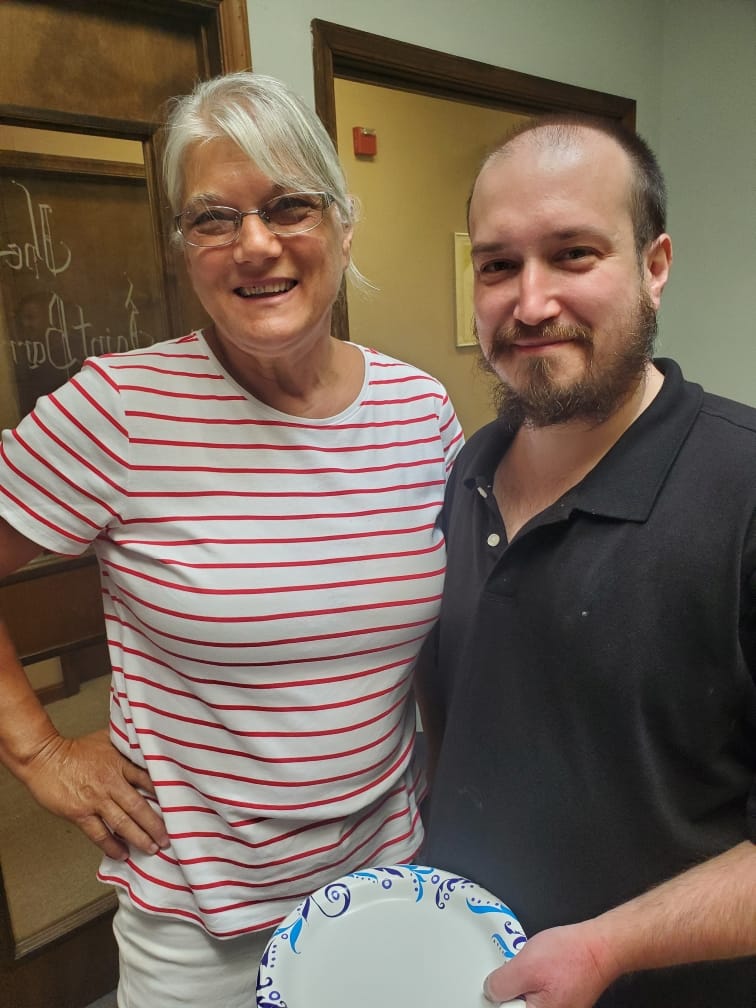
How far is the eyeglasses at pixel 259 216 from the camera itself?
33.4 inches

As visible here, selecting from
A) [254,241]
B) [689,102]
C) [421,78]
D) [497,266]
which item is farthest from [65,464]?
[689,102]

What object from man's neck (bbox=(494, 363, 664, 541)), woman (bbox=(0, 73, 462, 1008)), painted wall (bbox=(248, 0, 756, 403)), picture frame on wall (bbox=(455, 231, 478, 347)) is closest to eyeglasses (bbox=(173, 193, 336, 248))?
woman (bbox=(0, 73, 462, 1008))

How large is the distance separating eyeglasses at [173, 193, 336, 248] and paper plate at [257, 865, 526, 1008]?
81cm

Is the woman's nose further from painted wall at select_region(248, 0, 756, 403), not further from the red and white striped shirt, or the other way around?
painted wall at select_region(248, 0, 756, 403)

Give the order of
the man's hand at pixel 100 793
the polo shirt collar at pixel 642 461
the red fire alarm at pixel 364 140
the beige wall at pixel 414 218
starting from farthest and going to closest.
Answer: the beige wall at pixel 414 218 → the red fire alarm at pixel 364 140 → the man's hand at pixel 100 793 → the polo shirt collar at pixel 642 461

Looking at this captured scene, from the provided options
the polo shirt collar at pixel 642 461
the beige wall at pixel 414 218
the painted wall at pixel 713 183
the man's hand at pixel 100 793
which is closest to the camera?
the polo shirt collar at pixel 642 461

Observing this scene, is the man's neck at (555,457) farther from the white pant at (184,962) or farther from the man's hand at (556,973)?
the white pant at (184,962)

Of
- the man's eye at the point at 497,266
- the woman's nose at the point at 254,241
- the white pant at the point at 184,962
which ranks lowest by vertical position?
the white pant at the point at 184,962

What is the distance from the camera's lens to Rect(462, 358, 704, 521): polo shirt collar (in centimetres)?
80

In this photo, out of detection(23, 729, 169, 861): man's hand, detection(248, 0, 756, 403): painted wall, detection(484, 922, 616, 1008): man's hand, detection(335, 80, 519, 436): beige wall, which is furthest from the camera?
detection(335, 80, 519, 436): beige wall

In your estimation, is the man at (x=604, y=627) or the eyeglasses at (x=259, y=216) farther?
the eyeglasses at (x=259, y=216)

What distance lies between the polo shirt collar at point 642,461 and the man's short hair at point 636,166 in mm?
184

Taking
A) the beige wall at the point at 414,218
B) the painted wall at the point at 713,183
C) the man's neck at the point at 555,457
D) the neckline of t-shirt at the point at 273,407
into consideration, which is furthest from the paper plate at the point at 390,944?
the painted wall at the point at 713,183

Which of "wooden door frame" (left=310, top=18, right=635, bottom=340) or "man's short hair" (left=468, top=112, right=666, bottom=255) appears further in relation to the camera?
"wooden door frame" (left=310, top=18, right=635, bottom=340)
